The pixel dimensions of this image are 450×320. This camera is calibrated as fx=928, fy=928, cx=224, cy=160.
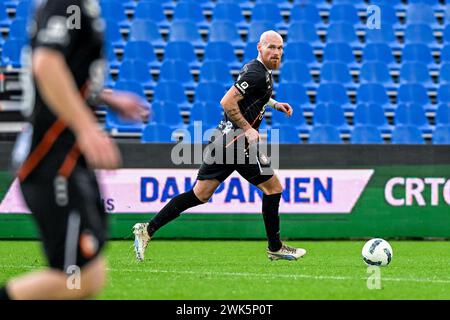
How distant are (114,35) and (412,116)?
18.4 ft

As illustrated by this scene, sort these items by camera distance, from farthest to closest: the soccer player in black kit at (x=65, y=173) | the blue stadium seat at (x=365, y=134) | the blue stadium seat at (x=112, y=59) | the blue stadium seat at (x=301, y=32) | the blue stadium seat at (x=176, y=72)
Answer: the blue stadium seat at (x=301, y=32)
the blue stadium seat at (x=112, y=59)
the blue stadium seat at (x=176, y=72)
the blue stadium seat at (x=365, y=134)
the soccer player in black kit at (x=65, y=173)

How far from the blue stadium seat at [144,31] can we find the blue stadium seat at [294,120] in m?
2.80

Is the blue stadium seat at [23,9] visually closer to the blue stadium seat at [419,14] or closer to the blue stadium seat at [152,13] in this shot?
the blue stadium seat at [152,13]

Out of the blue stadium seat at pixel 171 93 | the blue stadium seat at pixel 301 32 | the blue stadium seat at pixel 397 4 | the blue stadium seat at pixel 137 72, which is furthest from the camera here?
the blue stadium seat at pixel 397 4

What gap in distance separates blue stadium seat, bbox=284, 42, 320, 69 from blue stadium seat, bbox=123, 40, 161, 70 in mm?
2444

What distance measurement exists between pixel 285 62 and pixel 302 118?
1315mm

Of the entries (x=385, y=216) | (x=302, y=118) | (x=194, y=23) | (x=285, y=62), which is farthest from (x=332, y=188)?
(x=194, y=23)

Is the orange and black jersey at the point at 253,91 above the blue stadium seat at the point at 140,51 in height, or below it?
below

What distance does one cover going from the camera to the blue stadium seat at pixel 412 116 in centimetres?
1653

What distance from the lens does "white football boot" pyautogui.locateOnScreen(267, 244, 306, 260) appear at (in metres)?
9.41

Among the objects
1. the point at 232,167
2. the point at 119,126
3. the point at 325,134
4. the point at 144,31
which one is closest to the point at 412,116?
the point at 325,134

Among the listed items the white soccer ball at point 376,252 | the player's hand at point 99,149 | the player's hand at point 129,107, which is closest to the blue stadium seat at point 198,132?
the white soccer ball at point 376,252
